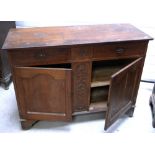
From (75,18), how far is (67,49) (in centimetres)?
80

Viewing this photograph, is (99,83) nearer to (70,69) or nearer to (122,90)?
(122,90)

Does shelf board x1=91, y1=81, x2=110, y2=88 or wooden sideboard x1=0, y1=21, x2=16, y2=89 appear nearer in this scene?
shelf board x1=91, y1=81, x2=110, y2=88

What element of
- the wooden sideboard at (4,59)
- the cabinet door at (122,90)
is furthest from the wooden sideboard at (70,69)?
the wooden sideboard at (4,59)

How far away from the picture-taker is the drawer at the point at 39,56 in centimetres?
119

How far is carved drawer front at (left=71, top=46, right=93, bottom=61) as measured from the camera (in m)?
1.24

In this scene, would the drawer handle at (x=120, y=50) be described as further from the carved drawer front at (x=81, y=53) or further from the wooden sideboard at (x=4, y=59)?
the wooden sideboard at (x=4, y=59)

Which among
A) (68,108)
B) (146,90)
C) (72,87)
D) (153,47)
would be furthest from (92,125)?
(153,47)

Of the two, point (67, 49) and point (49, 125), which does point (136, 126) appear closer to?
point (49, 125)

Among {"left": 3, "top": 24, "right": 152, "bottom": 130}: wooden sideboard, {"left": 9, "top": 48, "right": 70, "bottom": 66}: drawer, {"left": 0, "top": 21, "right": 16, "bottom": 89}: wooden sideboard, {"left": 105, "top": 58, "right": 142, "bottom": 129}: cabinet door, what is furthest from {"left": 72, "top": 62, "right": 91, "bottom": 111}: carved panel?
{"left": 0, "top": 21, "right": 16, "bottom": 89}: wooden sideboard

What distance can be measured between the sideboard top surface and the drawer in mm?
39

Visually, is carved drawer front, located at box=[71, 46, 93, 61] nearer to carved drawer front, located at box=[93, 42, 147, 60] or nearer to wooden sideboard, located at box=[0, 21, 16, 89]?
carved drawer front, located at box=[93, 42, 147, 60]

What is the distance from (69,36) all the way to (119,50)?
37cm

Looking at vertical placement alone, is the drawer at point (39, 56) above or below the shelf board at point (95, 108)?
above

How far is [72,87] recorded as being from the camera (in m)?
1.39
